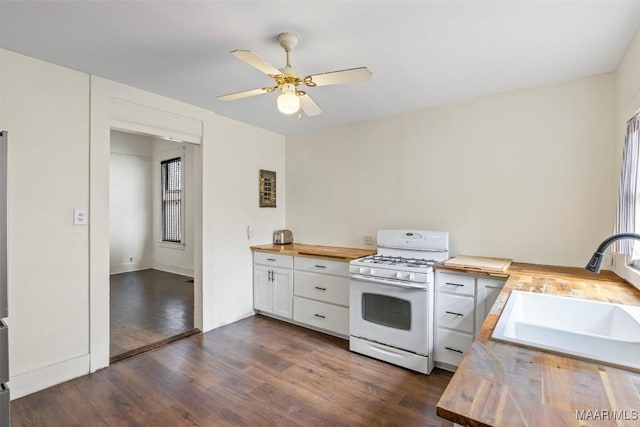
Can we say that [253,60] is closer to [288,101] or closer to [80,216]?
[288,101]

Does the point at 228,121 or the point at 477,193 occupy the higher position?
the point at 228,121

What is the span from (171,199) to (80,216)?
3890mm

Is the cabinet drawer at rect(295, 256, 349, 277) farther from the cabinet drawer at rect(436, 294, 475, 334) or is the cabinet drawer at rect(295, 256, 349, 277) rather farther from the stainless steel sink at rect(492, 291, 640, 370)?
the stainless steel sink at rect(492, 291, 640, 370)

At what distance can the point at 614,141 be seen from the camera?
2.41 m

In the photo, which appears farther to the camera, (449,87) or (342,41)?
(449,87)

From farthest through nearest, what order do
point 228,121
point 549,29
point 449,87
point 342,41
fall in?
point 228,121, point 449,87, point 342,41, point 549,29

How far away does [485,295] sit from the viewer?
237 cm

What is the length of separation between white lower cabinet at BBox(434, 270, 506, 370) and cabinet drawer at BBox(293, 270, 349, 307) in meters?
0.94

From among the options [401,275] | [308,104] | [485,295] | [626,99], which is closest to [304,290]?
[401,275]

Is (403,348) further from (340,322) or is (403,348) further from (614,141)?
(614,141)

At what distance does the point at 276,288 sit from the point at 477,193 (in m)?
2.43

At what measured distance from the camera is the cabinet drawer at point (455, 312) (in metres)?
2.43

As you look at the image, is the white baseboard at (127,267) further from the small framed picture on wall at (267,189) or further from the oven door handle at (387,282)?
the oven door handle at (387,282)

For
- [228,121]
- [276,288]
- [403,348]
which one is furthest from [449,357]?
[228,121]
